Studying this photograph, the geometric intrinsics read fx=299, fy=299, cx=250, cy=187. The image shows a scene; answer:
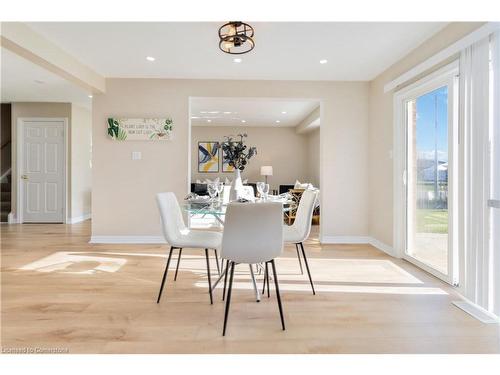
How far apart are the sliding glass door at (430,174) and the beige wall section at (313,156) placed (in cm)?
424

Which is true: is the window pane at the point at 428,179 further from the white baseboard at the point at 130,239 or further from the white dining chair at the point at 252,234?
the white baseboard at the point at 130,239

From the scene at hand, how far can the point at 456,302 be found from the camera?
243cm

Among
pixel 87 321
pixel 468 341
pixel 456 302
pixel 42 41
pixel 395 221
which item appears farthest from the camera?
pixel 395 221

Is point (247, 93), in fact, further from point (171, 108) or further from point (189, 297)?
point (189, 297)

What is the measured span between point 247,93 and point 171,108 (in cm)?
119

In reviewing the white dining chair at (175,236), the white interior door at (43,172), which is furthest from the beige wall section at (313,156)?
the white interior door at (43,172)

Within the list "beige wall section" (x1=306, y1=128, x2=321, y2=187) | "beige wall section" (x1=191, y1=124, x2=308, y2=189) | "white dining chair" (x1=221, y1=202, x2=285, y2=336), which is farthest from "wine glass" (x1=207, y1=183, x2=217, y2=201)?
"beige wall section" (x1=191, y1=124, x2=308, y2=189)

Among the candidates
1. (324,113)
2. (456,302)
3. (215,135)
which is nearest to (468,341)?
(456,302)

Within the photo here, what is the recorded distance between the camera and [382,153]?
4254mm

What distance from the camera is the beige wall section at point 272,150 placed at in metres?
9.00

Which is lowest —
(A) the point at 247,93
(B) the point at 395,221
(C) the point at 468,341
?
(C) the point at 468,341

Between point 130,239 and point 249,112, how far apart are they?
4.06m

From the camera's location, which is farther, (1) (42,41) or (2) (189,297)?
(1) (42,41)

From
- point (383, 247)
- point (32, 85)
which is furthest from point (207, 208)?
point (32, 85)
